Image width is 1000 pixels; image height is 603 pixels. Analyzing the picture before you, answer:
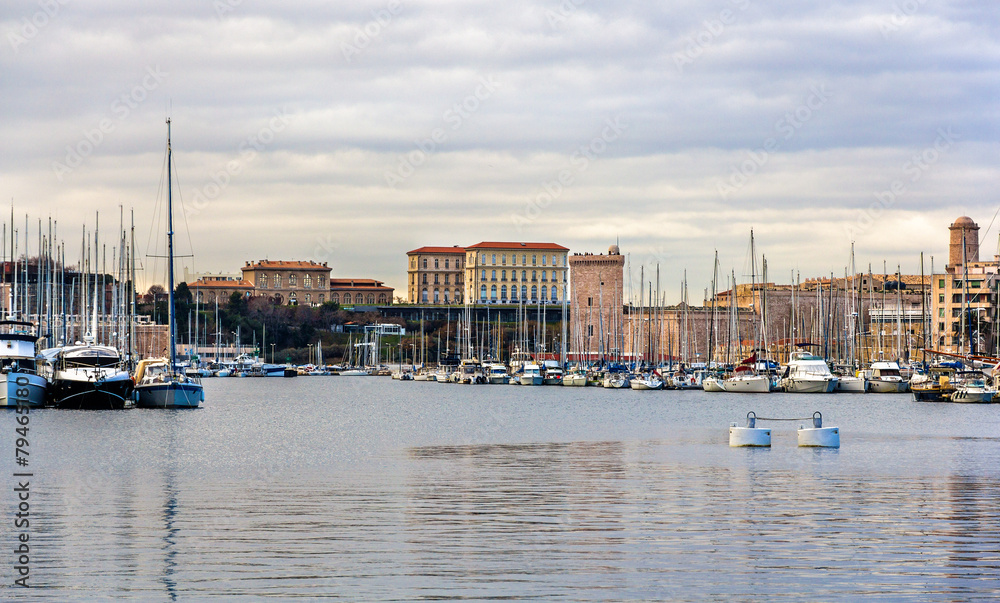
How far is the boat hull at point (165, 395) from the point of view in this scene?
48500mm

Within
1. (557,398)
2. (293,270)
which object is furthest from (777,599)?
(293,270)

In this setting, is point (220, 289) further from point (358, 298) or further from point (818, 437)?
point (818, 437)

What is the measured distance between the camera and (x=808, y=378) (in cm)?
6725

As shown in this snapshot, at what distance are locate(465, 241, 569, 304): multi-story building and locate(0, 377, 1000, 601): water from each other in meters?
131

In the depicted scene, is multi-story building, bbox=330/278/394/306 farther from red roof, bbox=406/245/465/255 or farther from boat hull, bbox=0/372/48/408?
boat hull, bbox=0/372/48/408

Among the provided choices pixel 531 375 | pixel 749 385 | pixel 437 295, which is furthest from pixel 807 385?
pixel 437 295

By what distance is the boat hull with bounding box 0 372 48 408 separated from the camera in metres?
45.8

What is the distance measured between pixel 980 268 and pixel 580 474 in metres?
108

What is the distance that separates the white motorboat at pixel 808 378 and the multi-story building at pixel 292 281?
390 feet

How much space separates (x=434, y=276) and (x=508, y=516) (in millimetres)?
164324

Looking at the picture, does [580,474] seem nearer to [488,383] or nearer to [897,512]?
[897,512]

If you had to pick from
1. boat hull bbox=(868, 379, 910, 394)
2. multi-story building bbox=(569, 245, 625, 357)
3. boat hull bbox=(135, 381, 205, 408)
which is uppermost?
multi-story building bbox=(569, 245, 625, 357)

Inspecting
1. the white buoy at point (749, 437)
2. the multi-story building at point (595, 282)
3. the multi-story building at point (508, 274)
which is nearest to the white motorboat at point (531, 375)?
the multi-story building at point (595, 282)

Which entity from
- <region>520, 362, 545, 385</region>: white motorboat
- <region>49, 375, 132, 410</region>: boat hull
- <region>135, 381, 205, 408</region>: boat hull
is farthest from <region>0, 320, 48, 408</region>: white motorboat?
<region>520, 362, 545, 385</region>: white motorboat
